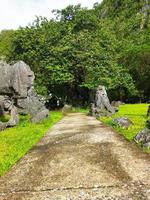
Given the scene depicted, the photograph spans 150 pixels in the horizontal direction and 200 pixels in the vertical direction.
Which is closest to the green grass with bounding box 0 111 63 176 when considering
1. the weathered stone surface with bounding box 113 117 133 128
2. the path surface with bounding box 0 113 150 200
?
the path surface with bounding box 0 113 150 200

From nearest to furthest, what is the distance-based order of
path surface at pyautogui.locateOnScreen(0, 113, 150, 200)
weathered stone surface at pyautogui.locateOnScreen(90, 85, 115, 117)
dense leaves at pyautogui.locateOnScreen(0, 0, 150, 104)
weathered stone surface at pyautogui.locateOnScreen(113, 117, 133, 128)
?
path surface at pyautogui.locateOnScreen(0, 113, 150, 200), weathered stone surface at pyautogui.locateOnScreen(113, 117, 133, 128), weathered stone surface at pyautogui.locateOnScreen(90, 85, 115, 117), dense leaves at pyautogui.locateOnScreen(0, 0, 150, 104)

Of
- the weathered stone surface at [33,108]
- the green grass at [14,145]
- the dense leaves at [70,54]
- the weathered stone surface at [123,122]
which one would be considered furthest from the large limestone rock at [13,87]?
the dense leaves at [70,54]

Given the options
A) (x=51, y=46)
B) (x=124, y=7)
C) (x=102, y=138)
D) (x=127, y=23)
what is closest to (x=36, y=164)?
(x=102, y=138)

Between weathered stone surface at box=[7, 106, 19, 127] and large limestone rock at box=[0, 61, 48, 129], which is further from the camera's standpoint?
large limestone rock at box=[0, 61, 48, 129]

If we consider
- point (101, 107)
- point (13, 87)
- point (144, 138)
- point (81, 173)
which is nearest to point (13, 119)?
point (13, 87)

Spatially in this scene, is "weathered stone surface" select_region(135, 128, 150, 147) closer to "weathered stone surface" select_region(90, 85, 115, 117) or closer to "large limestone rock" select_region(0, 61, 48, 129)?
"large limestone rock" select_region(0, 61, 48, 129)

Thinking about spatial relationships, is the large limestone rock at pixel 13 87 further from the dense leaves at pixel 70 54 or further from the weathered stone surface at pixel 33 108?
the dense leaves at pixel 70 54

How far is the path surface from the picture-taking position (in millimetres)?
8727

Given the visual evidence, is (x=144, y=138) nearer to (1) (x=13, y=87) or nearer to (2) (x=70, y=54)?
(1) (x=13, y=87)

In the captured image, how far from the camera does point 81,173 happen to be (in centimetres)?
1063

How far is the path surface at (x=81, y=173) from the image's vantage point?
8.73 meters

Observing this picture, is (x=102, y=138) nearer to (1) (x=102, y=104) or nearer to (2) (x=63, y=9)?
(1) (x=102, y=104)

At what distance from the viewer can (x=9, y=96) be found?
27.0 metres

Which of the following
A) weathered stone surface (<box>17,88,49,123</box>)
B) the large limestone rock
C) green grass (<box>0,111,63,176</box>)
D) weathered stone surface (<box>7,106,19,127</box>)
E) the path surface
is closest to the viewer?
the path surface
